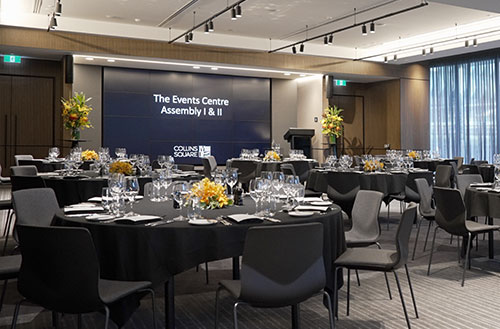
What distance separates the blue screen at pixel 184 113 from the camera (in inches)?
570

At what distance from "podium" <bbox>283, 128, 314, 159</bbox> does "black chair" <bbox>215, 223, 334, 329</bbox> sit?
39.8 feet

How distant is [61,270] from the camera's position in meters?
2.45

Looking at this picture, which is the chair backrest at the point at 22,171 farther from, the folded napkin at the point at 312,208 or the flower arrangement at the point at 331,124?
the flower arrangement at the point at 331,124

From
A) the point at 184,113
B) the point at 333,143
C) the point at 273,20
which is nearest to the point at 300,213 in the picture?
the point at 273,20

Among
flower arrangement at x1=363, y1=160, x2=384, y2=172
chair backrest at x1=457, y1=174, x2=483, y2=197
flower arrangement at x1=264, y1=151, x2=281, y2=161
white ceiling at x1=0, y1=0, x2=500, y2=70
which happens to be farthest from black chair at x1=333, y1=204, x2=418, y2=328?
flower arrangement at x1=264, y1=151, x2=281, y2=161

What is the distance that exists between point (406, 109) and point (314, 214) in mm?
14856

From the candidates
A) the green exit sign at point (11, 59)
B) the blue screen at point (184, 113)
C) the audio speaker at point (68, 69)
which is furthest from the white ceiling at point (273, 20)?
the green exit sign at point (11, 59)

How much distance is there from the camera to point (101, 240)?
9.82 feet

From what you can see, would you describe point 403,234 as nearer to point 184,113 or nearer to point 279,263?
point 279,263

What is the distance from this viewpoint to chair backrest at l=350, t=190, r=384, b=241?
13.4 ft

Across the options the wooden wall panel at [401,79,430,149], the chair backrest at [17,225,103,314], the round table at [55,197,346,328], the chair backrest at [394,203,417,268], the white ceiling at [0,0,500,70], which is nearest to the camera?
the chair backrest at [17,225,103,314]

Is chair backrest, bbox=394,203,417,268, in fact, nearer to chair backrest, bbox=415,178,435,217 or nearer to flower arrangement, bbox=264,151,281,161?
chair backrest, bbox=415,178,435,217

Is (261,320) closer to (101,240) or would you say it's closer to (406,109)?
(101,240)

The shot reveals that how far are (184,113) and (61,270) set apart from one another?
1314cm
